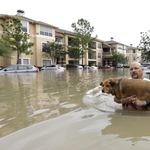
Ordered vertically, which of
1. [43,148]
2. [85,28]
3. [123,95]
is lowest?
[43,148]

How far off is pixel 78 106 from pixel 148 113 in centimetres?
170

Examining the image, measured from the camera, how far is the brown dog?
2.83 metres

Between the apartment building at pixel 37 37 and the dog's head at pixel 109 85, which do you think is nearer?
the dog's head at pixel 109 85

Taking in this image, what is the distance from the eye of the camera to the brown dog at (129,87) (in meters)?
2.83

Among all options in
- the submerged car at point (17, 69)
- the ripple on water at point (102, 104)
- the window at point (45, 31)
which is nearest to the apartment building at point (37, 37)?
the window at point (45, 31)

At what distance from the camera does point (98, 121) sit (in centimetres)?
283

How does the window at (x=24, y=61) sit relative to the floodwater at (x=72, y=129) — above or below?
above

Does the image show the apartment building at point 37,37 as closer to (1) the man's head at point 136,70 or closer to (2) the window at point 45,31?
(2) the window at point 45,31

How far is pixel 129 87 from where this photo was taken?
291 cm

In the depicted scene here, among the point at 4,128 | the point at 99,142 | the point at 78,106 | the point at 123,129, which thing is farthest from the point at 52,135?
the point at 78,106

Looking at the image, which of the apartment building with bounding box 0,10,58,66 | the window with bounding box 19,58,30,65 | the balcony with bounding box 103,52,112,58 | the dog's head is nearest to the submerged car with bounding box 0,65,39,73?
the window with bounding box 19,58,30,65

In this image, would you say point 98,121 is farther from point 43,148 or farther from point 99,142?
point 43,148

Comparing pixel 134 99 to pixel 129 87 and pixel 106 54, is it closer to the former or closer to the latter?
pixel 129 87

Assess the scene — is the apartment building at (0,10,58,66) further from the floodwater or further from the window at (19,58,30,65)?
the floodwater
